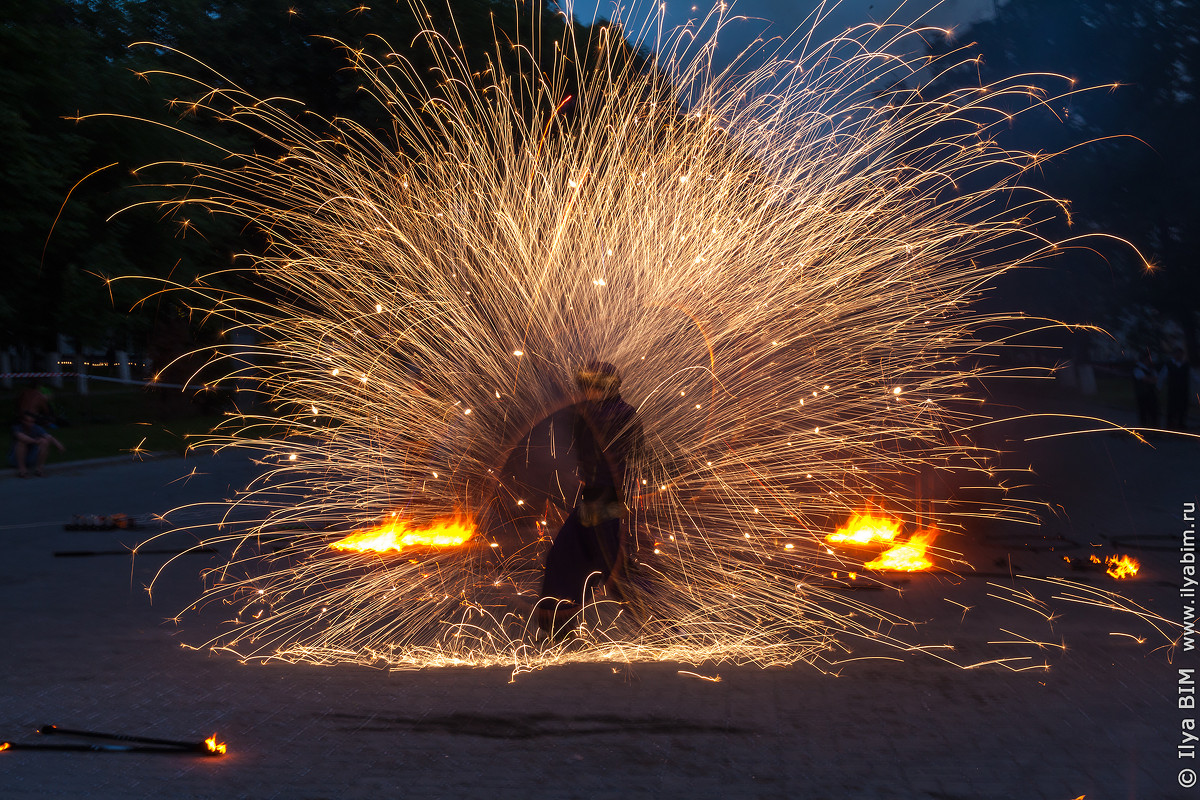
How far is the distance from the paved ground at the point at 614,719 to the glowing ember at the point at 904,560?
1007mm

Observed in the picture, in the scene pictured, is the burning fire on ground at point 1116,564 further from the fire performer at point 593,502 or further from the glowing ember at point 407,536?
the glowing ember at point 407,536

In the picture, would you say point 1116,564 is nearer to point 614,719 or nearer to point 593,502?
point 593,502

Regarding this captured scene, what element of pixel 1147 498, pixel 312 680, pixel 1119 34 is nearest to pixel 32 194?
pixel 312 680

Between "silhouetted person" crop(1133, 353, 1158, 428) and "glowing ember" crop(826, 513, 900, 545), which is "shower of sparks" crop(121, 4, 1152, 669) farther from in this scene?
"silhouetted person" crop(1133, 353, 1158, 428)

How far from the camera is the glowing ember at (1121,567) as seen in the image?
7.88 metres

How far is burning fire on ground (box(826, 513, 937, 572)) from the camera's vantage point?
330 inches

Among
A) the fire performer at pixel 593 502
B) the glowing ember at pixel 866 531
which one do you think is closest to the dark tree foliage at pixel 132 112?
the glowing ember at pixel 866 531

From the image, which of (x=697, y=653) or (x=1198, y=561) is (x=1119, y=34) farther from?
(x=697, y=653)

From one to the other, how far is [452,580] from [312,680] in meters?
2.35

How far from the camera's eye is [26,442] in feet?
48.1

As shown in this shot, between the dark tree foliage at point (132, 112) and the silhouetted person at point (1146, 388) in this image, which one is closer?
the dark tree foliage at point (132, 112)

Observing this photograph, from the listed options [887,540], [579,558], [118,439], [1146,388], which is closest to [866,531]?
[887,540]

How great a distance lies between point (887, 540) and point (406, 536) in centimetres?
475

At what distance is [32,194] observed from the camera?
1350 cm
